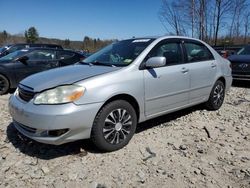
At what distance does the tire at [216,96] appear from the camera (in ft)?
17.5

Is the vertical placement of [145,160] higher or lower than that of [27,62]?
lower

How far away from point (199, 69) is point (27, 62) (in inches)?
200

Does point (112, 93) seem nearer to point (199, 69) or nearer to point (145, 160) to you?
point (145, 160)

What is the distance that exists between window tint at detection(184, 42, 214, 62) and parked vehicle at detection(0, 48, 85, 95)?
15.0 ft

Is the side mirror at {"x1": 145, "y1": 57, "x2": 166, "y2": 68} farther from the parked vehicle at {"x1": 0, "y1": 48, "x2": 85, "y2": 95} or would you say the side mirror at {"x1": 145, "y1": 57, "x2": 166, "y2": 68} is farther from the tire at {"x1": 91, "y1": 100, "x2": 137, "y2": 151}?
the parked vehicle at {"x1": 0, "y1": 48, "x2": 85, "y2": 95}

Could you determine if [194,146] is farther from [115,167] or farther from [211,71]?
[211,71]

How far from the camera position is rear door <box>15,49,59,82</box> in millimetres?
7449

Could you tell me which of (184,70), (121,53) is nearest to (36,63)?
(121,53)

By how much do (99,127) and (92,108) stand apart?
28 cm

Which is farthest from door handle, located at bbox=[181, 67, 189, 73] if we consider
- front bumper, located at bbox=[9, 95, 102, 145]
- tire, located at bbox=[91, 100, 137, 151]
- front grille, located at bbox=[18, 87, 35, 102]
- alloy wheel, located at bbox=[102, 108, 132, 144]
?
front grille, located at bbox=[18, 87, 35, 102]

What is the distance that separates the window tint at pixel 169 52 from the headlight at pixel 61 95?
1427 mm

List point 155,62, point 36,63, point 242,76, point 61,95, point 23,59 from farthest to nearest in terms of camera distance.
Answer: point 242,76 → point 36,63 → point 23,59 → point 155,62 → point 61,95

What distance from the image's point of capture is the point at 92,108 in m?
3.20

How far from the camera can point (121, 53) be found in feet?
13.8
